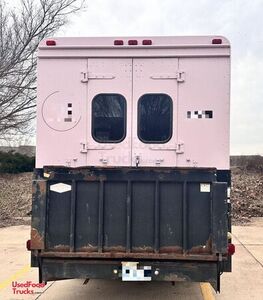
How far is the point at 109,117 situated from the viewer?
6.52 m

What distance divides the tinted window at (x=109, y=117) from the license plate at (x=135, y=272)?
6.21ft

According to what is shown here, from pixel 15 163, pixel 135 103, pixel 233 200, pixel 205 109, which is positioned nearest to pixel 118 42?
pixel 135 103

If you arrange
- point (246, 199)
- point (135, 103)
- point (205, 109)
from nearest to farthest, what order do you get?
1. point (205, 109)
2. point (135, 103)
3. point (246, 199)

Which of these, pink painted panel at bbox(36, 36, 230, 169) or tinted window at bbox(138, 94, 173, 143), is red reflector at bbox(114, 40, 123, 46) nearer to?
pink painted panel at bbox(36, 36, 230, 169)

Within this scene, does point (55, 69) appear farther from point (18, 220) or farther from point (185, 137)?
point (18, 220)

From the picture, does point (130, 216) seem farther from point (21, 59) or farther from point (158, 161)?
point (21, 59)

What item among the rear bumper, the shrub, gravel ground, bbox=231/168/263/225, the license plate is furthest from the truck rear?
the shrub

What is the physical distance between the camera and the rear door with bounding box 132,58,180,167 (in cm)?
646

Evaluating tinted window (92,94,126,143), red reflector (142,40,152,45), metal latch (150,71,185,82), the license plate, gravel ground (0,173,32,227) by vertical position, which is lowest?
gravel ground (0,173,32,227)

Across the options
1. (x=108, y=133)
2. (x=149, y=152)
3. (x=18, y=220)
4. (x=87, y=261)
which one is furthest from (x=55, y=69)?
(x=18, y=220)

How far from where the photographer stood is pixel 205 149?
6.39 m

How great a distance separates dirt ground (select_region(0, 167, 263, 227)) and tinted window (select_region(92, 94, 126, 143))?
10.6m

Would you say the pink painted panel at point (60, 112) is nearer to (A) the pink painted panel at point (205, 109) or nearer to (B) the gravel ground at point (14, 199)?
(A) the pink painted panel at point (205, 109)

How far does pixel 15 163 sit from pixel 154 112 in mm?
25976
